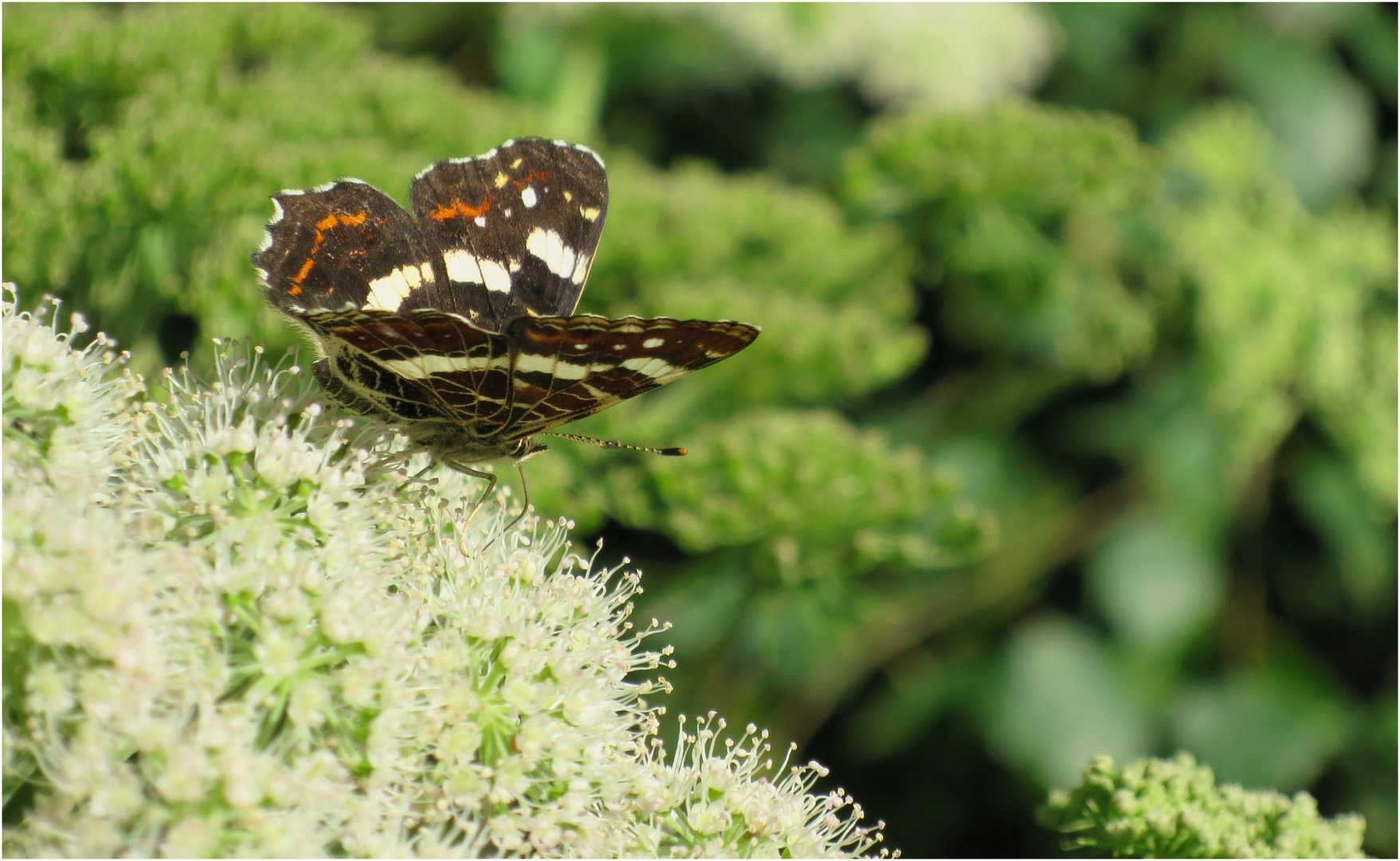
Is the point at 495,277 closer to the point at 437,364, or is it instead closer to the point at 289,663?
the point at 437,364

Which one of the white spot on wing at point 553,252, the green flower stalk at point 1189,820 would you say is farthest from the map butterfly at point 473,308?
the green flower stalk at point 1189,820

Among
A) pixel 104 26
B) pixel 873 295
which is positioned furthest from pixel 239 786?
pixel 873 295

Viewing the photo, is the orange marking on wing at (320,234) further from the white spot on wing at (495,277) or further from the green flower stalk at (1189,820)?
the green flower stalk at (1189,820)

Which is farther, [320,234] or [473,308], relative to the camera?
[473,308]

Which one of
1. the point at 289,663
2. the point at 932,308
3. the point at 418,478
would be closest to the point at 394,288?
the point at 418,478

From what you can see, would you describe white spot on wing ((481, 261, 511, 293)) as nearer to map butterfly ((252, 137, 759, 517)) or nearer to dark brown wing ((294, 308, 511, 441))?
map butterfly ((252, 137, 759, 517))

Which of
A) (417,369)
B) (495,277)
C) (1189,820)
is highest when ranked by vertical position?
(495,277)

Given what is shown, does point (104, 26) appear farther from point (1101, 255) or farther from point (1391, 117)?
point (1391, 117)
